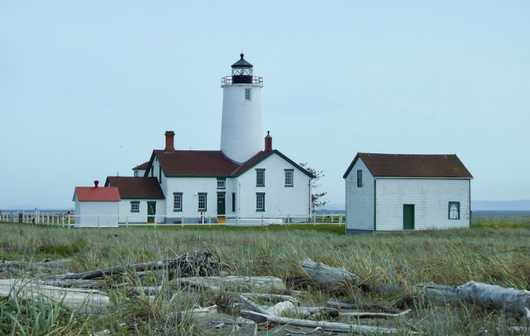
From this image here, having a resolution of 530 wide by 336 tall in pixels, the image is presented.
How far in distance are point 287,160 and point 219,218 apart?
5810 millimetres

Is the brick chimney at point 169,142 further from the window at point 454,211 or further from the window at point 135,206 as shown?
the window at point 454,211

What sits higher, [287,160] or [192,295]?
[287,160]

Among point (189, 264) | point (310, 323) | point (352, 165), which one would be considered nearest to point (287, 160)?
point (352, 165)

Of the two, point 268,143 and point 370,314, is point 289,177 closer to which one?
point 268,143

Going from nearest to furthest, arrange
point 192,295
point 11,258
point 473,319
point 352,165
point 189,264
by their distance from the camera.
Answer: point 473,319
point 192,295
point 189,264
point 11,258
point 352,165

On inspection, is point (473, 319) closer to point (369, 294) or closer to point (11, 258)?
point (369, 294)

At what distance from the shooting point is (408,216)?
44.2 m

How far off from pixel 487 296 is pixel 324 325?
2094 millimetres

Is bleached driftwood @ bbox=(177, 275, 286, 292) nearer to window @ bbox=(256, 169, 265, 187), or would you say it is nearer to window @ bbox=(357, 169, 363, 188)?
window @ bbox=(357, 169, 363, 188)

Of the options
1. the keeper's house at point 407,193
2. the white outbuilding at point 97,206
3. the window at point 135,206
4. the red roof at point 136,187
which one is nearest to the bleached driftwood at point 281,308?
the keeper's house at point 407,193

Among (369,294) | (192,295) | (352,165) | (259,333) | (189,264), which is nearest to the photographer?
Answer: (259,333)

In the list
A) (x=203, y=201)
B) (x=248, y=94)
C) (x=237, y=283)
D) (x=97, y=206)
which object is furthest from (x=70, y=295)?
(x=248, y=94)

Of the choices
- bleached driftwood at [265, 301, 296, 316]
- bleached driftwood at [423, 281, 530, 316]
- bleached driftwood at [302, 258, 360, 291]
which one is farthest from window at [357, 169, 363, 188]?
bleached driftwood at [265, 301, 296, 316]

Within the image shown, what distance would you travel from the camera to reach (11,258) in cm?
1614
